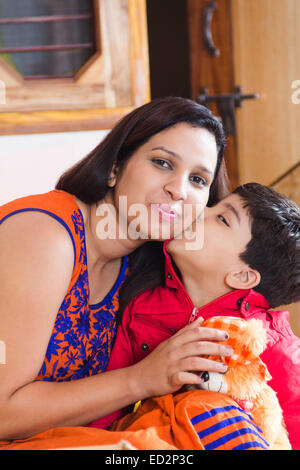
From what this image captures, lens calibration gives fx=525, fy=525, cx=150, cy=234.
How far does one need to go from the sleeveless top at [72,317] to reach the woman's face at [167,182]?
0.44 ft

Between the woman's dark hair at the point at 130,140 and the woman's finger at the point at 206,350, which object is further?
the woman's dark hair at the point at 130,140

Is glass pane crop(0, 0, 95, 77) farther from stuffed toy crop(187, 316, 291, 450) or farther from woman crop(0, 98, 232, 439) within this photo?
stuffed toy crop(187, 316, 291, 450)

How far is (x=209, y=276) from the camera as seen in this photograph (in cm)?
122

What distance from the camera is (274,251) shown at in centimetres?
121

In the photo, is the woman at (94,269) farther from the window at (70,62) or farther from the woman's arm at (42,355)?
the window at (70,62)

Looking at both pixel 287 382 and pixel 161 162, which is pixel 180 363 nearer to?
pixel 287 382

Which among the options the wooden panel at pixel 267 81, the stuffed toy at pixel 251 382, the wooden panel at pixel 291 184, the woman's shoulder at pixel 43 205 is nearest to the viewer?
the stuffed toy at pixel 251 382

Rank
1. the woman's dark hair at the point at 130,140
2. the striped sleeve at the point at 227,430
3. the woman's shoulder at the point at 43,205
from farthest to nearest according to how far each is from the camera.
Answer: the woman's dark hair at the point at 130,140, the woman's shoulder at the point at 43,205, the striped sleeve at the point at 227,430

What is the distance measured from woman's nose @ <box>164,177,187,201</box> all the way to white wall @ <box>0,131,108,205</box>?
3.04ft

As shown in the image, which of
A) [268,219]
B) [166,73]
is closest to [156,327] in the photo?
[268,219]

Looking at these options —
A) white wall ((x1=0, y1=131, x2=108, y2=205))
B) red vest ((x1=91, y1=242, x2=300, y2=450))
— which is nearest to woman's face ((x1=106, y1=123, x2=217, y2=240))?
red vest ((x1=91, y1=242, x2=300, y2=450))

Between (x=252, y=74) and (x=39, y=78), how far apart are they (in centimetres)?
108

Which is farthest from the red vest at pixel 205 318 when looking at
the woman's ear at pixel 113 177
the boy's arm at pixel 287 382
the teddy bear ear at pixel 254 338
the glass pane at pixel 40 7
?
the glass pane at pixel 40 7

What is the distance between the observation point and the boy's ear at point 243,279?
119 centimetres
